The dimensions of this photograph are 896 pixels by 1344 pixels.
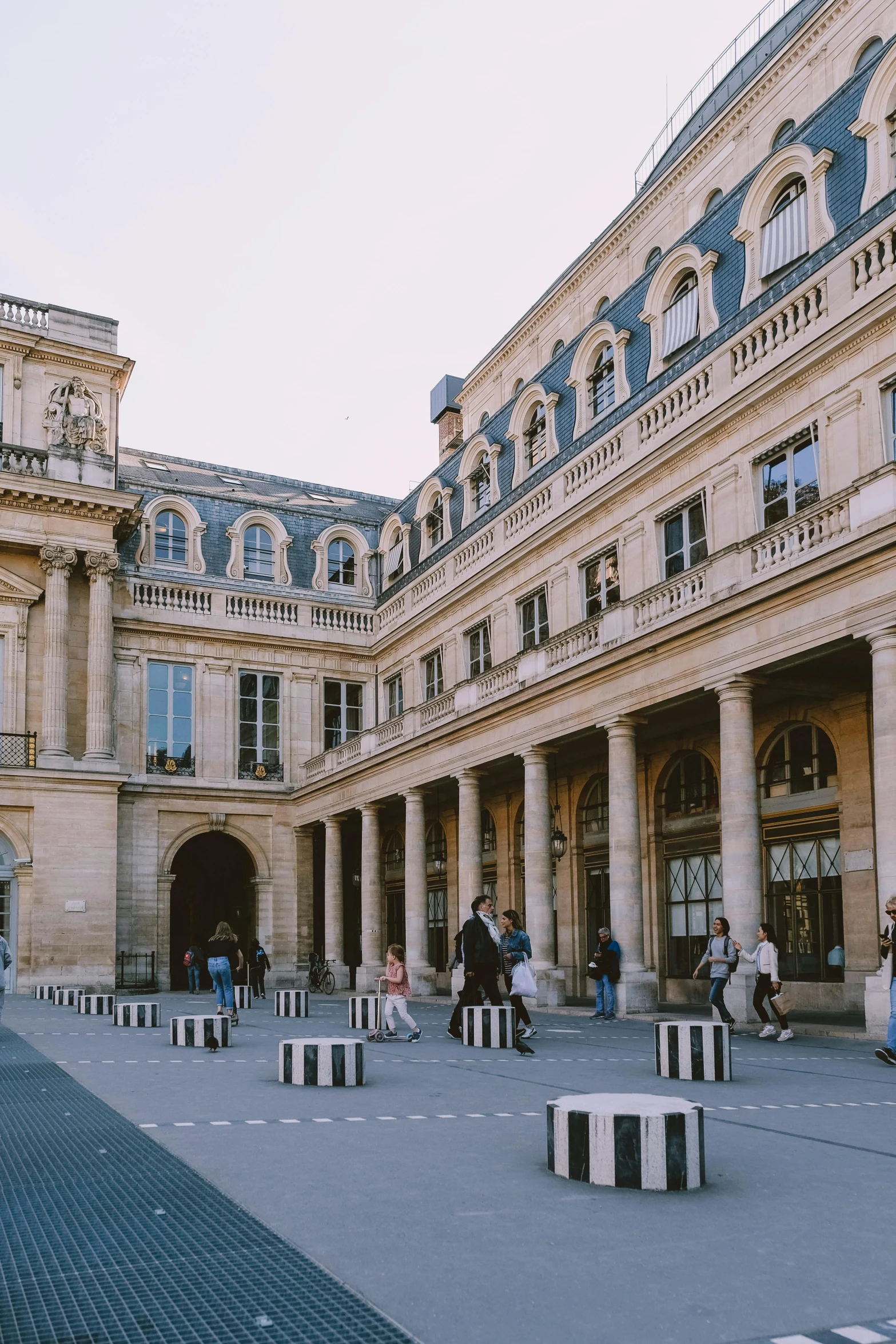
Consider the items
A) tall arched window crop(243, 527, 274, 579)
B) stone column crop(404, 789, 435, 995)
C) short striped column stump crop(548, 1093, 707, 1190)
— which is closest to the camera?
short striped column stump crop(548, 1093, 707, 1190)

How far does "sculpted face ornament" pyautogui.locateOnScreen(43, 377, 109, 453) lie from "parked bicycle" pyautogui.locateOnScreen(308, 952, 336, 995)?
17.0 meters

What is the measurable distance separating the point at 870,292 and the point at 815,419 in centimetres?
227

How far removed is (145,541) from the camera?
41.1m

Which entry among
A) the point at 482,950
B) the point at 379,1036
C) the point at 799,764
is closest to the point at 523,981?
the point at 482,950

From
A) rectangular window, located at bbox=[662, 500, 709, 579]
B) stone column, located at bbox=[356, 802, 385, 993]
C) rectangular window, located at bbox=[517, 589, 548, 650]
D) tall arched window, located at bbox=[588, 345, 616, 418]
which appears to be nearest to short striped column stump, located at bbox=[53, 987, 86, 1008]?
stone column, located at bbox=[356, 802, 385, 993]

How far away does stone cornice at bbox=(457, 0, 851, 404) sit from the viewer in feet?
104

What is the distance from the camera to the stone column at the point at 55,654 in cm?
3616

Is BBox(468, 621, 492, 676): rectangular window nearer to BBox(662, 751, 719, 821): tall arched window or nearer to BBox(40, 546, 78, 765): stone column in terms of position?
BBox(662, 751, 719, 821): tall arched window

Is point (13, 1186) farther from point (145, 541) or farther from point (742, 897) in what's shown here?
point (145, 541)

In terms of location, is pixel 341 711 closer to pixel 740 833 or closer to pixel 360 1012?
pixel 360 1012

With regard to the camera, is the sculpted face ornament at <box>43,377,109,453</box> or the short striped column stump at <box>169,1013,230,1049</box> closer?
the short striped column stump at <box>169,1013,230,1049</box>

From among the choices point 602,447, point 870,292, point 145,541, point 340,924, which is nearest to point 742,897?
point 870,292

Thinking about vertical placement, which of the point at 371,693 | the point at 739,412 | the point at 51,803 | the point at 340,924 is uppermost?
the point at 739,412

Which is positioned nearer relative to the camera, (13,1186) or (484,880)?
(13,1186)
